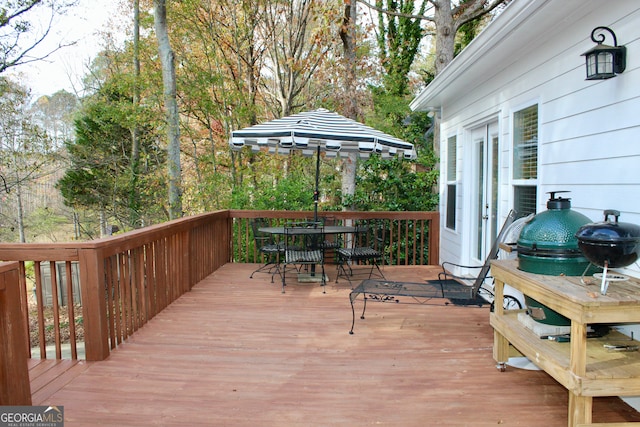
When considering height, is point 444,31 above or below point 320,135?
above

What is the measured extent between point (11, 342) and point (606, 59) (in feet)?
11.5

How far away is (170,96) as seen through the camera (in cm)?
848

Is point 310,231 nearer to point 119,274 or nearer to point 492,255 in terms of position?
point 492,255

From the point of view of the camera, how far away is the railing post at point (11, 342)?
1982 mm

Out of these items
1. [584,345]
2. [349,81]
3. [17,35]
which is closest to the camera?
[584,345]

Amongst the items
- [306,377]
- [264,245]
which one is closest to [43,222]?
[264,245]

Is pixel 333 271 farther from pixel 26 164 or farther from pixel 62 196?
pixel 62 196

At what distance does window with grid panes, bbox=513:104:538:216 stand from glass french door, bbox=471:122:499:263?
22.2 inches

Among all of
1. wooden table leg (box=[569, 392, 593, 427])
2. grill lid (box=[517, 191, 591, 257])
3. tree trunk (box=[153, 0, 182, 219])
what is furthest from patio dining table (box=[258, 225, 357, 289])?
tree trunk (box=[153, 0, 182, 219])

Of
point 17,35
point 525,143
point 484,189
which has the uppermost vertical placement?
point 17,35

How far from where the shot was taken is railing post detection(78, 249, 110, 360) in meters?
2.82

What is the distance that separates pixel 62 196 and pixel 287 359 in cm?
1379

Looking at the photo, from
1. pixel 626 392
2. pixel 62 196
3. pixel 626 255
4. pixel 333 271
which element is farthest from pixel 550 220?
pixel 62 196

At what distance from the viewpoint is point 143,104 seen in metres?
11.4
